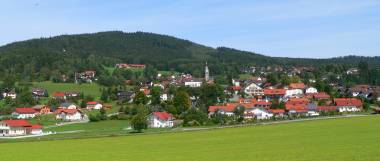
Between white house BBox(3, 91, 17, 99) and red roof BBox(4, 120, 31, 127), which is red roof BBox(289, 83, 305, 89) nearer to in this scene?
white house BBox(3, 91, 17, 99)

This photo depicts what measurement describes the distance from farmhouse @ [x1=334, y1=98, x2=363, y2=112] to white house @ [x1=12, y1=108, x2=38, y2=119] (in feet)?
185

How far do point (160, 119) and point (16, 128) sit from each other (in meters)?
21.8

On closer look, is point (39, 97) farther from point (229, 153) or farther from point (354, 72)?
point (229, 153)

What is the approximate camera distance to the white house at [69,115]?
4341 inches

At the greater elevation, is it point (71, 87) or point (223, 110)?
point (71, 87)

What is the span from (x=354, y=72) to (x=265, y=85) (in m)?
35.5

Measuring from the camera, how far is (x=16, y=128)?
3600 inches

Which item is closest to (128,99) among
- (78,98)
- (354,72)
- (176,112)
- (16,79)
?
(78,98)

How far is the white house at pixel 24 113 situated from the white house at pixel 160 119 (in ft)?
97.3

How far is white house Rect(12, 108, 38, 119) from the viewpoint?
111 meters

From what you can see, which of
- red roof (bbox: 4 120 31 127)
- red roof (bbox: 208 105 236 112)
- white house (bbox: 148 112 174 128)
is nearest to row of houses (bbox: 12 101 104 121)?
red roof (bbox: 4 120 31 127)

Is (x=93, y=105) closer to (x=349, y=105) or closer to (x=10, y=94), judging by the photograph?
(x=10, y=94)

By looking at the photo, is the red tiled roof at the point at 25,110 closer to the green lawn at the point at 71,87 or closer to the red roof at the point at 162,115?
the green lawn at the point at 71,87

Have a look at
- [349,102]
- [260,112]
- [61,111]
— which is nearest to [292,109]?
[260,112]
